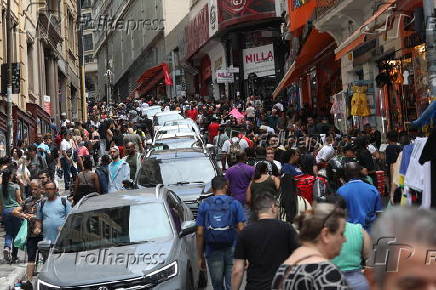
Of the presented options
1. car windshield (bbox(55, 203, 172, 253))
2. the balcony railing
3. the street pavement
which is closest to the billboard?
the balcony railing

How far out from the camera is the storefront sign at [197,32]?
162 ft

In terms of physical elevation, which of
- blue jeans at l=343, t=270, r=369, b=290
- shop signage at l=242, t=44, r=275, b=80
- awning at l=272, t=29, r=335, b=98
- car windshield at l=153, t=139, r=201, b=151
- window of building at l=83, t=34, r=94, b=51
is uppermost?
window of building at l=83, t=34, r=94, b=51

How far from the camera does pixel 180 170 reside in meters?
14.9

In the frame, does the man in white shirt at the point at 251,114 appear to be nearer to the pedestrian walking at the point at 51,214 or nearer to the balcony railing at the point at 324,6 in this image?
the balcony railing at the point at 324,6

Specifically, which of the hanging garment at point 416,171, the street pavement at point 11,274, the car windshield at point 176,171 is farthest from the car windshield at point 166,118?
the hanging garment at point 416,171

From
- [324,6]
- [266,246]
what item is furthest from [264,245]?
[324,6]

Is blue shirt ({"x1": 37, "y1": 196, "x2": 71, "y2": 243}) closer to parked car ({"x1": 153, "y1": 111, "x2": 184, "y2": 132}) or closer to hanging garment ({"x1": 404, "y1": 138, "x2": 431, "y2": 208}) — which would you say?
hanging garment ({"x1": 404, "y1": 138, "x2": 431, "y2": 208})

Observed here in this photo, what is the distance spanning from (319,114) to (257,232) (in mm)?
23163

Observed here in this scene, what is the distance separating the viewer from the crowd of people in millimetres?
4215

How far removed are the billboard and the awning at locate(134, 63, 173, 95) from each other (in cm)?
1708

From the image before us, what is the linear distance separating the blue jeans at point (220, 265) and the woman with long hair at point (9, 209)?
568cm

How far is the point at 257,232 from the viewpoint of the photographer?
243 inches

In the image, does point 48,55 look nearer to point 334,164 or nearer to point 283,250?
point 334,164

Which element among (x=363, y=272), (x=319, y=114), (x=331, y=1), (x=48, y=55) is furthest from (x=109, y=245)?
(x=48, y=55)
